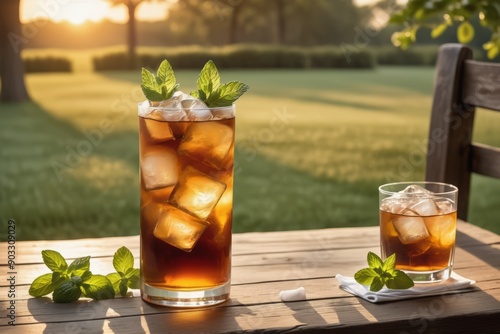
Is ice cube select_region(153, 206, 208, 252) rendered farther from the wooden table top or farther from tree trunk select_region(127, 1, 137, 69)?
tree trunk select_region(127, 1, 137, 69)

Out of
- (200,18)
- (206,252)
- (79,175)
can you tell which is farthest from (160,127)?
(200,18)

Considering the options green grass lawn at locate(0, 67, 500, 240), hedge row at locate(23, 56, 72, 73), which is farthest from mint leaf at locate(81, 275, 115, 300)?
hedge row at locate(23, 56, 72, 73)

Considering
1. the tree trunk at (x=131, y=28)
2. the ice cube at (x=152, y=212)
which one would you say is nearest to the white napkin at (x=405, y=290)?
the ice cube at (x=152, y=212)

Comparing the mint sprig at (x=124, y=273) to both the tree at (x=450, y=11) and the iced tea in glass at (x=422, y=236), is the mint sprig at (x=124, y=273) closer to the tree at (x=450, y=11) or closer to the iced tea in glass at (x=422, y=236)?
the iced tea in glass at (x=422, y=236)

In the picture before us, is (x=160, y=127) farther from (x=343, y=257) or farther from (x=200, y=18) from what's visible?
(x=200, y=18)

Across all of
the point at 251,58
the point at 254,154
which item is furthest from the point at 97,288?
the point at 251,58
